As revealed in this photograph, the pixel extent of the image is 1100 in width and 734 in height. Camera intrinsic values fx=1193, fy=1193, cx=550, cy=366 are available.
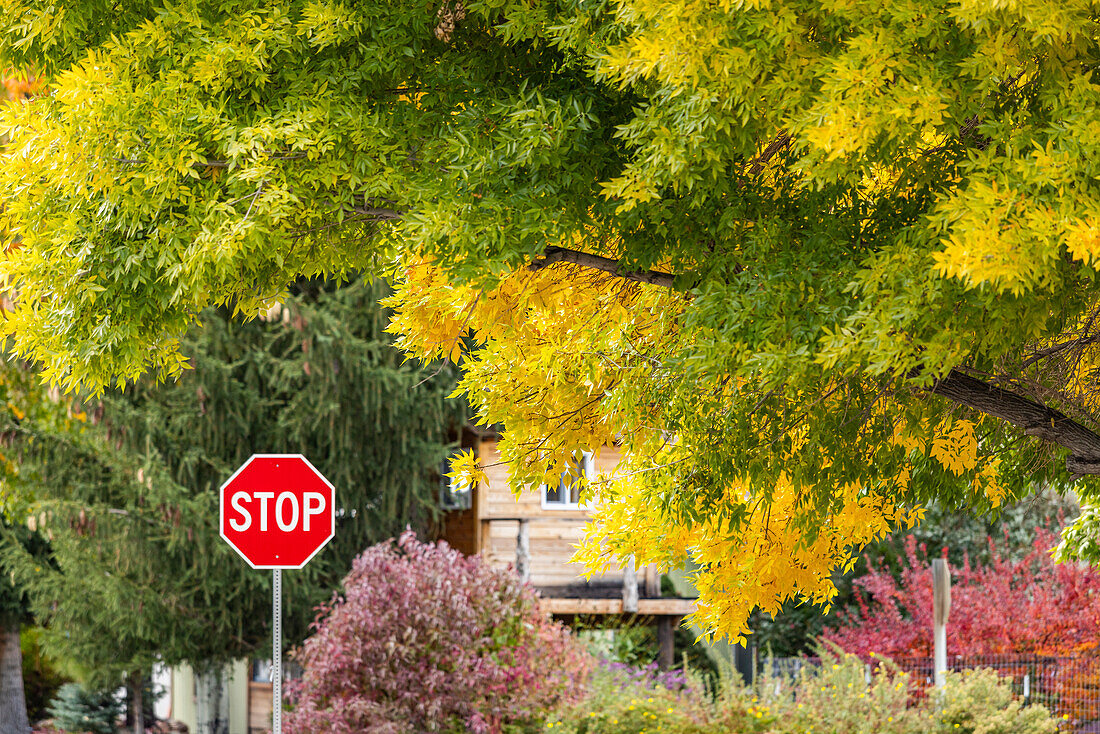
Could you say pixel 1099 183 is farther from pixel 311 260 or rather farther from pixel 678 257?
pixel 311 260

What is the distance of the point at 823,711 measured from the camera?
386 inches

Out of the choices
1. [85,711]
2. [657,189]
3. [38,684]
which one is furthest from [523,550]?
[38,684]

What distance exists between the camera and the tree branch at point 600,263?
4988 millimetres

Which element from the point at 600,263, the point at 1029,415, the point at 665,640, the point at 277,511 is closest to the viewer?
the point at 1029,415

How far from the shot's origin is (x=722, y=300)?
4254 millimetres

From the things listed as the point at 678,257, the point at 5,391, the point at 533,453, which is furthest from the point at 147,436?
the point at 678,257

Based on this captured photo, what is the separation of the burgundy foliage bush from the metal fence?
414mm

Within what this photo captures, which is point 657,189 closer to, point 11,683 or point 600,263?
point 600,263

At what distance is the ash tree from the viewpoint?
147 inches

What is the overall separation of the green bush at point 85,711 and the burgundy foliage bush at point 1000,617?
1341cm

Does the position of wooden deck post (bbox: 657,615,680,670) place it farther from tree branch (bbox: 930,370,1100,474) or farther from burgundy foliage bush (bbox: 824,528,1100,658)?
tree branch (bbox: 930,370,1100,474)

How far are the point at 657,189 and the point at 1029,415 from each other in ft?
6.24

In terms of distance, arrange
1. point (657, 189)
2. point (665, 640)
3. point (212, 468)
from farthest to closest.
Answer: point (665, 640)
point (212, 468)
point (657, 189)

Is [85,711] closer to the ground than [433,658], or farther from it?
closer to the ground
